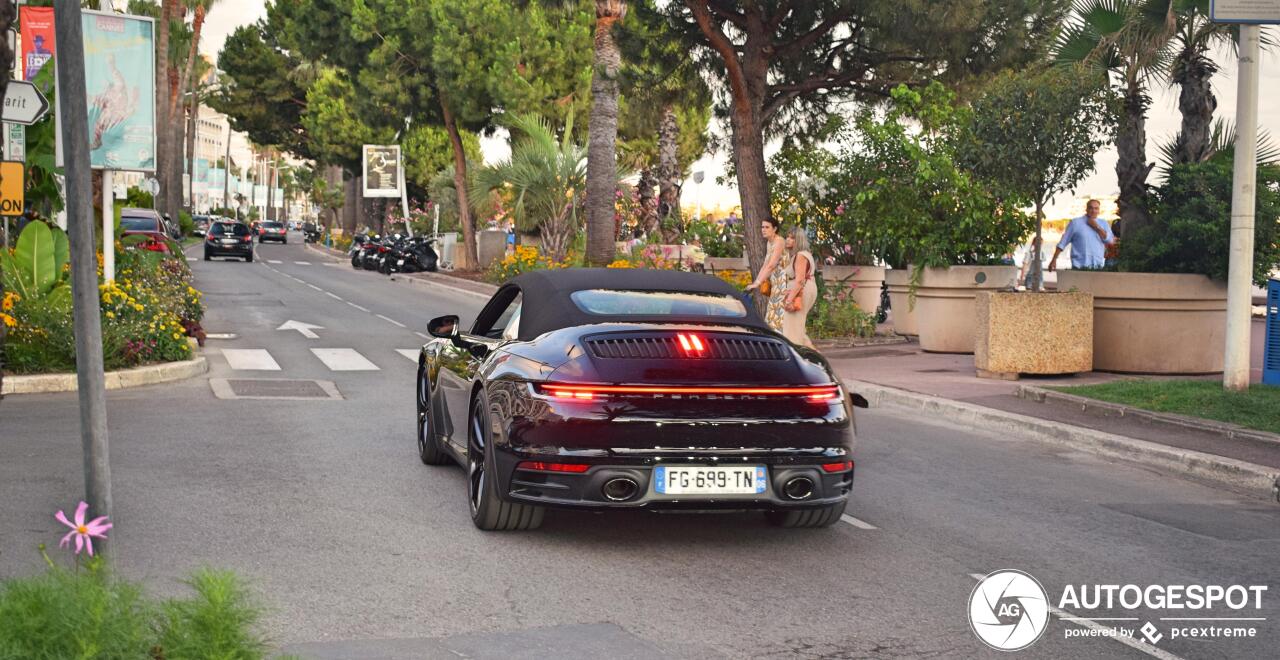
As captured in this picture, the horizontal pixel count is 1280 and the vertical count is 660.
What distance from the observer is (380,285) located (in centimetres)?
3975

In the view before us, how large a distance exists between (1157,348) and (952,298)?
3.77 metres

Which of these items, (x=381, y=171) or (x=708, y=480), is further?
(x=381, y=171)

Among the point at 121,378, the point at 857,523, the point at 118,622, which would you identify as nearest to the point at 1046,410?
the point at 857,523

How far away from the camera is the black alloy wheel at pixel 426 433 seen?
956 cm

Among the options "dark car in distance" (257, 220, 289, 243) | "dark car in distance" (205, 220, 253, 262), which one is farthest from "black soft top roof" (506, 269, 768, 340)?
"dark car in distance" (257, 220, 289, 243)

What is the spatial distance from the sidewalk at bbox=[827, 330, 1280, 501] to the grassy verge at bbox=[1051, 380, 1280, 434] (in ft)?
1.09

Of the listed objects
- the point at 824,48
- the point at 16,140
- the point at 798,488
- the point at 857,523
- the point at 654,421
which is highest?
the point at 824,48

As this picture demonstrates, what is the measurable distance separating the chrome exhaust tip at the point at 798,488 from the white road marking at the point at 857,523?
0.85 metres

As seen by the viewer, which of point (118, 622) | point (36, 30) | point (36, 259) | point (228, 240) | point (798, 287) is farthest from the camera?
point (228, 240)

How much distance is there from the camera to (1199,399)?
12.7 metres

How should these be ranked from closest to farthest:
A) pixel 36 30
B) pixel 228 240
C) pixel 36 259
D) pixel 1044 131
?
pixel 1044 131 < pixel 36 259 < pixel 36 30 < pixel 228 240

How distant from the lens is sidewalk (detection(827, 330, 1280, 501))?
10.7 meters

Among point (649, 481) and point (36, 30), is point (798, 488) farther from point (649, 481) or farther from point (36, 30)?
point (36, 30)

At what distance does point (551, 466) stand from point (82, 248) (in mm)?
2351
